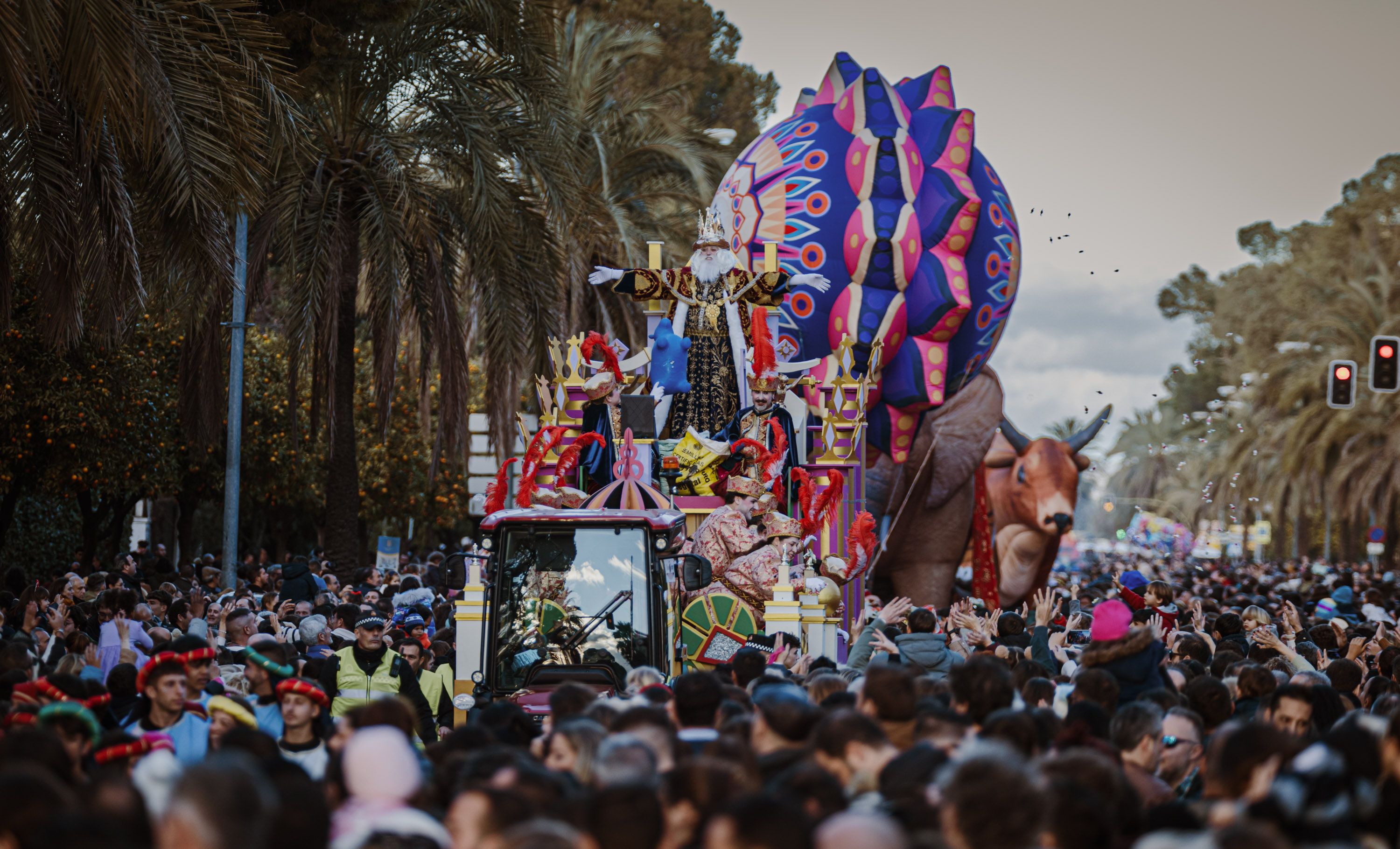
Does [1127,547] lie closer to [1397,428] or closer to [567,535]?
[1397,428]

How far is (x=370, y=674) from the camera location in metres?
8.49

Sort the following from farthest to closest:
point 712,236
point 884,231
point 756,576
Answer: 1. point 884,231
2. point 712,236
3. point 756,576

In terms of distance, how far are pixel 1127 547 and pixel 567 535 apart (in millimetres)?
92451

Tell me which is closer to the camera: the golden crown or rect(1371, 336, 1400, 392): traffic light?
the golden crown

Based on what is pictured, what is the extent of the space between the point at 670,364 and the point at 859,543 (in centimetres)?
270

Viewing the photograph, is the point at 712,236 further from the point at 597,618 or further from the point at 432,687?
the point at 432,687

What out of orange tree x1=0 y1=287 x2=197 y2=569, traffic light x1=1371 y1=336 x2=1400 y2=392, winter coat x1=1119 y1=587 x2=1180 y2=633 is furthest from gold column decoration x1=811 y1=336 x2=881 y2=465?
traffic light x1=1371 y1=336 x2=1400 y2=392

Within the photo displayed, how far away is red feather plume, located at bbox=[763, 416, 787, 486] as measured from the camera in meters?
14.3

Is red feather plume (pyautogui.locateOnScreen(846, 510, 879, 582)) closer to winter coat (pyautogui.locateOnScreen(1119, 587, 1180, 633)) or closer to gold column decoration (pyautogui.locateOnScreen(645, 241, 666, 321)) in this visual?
gold column decoration (pyautogui.locateOnScreen(645, 241, 666, 321))

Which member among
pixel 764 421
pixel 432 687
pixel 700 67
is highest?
pixel 700 67

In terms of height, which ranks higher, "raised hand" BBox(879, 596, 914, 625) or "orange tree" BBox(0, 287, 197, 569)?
"orange tree" BBox(0, 287, 197, 569)

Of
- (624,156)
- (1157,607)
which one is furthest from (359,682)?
(624,156)

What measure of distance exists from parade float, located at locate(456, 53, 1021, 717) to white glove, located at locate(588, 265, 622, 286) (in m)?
0.06

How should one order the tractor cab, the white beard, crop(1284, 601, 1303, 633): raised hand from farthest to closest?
the white beard, crop(1284, 601, 1303, 633): raised hand, the tractor cab
